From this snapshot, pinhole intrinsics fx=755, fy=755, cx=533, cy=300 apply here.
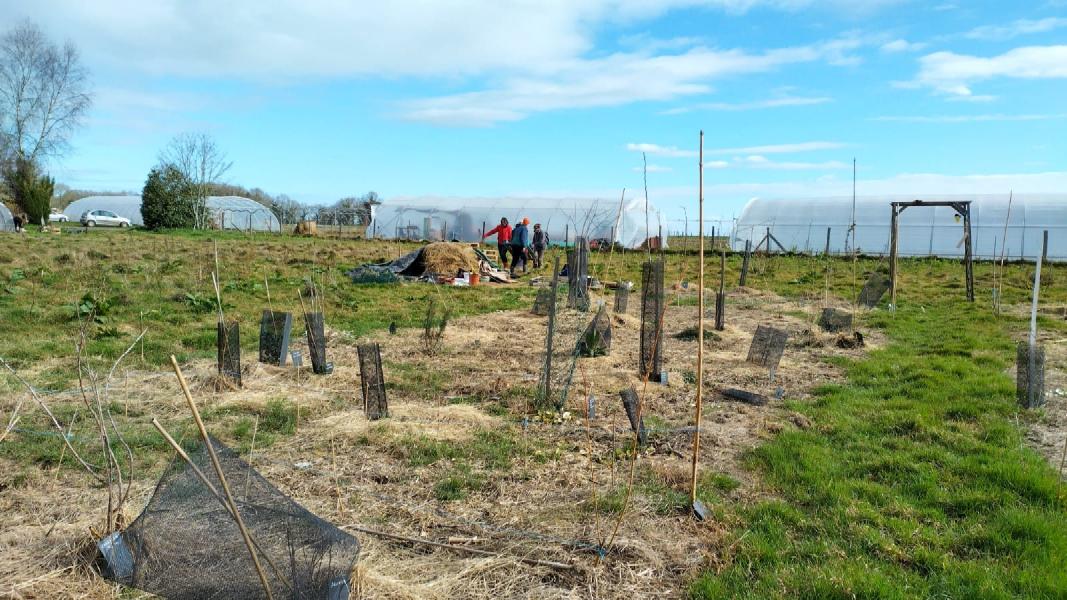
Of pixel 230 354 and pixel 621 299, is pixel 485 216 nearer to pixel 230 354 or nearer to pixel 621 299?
pixel 621 299

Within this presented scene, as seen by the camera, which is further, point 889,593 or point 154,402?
point 154,402

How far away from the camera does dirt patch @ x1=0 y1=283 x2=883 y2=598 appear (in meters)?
3.04

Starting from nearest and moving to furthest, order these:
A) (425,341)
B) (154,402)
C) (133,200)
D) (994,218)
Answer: (154,402) → (425,341) → (994,218) → (133,200)

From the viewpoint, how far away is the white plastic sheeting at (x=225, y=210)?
39906mm

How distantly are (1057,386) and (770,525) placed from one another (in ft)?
13.6

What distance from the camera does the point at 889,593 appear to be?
290cm

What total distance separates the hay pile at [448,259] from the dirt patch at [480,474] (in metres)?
6.73

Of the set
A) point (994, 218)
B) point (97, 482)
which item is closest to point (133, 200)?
point (994, 218)

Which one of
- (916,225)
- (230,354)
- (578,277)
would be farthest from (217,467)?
(916,225)

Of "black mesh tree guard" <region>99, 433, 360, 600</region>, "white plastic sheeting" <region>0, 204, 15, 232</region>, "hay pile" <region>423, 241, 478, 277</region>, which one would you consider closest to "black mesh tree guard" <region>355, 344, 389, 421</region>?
"black mesh tree guard" <region>99, 433, 360, 600</region>

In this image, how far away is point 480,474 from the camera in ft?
13.7

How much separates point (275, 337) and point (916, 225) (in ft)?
84.9

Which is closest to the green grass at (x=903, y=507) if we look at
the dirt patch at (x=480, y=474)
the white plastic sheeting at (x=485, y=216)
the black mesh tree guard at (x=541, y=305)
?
the dirt patch at (x=480, y=474)

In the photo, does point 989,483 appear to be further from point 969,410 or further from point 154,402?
point 154,402
